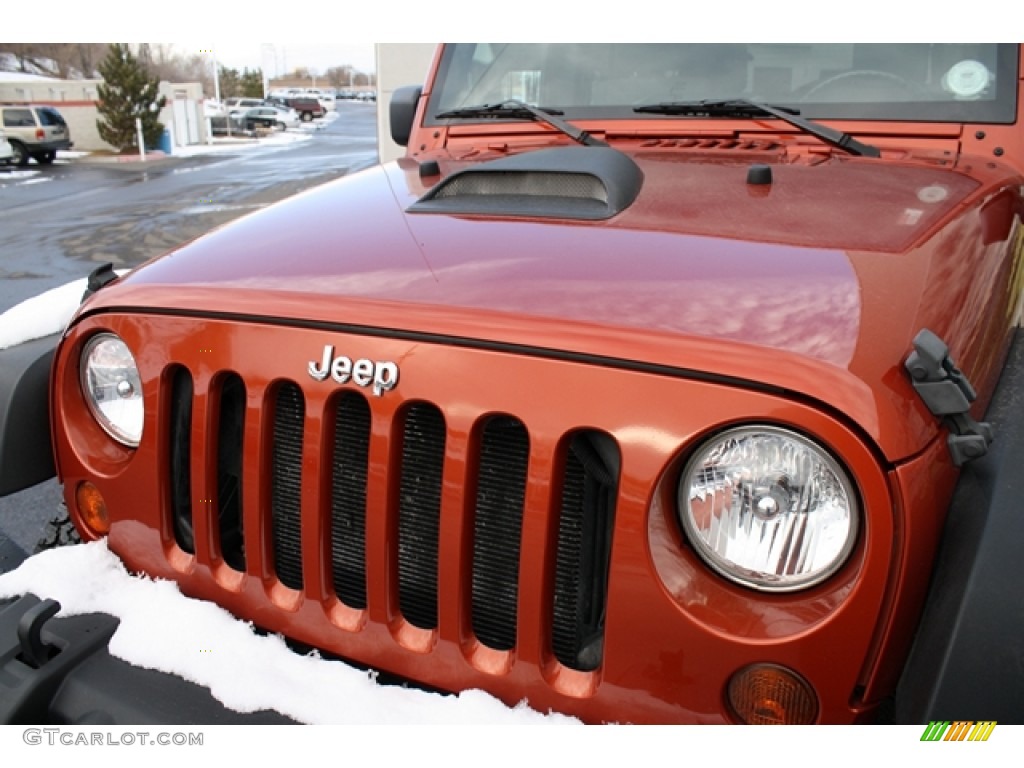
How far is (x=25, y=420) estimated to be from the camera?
6.37 feet

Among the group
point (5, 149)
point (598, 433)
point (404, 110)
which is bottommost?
point (5, 149)

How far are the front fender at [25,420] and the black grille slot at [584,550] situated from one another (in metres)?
1.22

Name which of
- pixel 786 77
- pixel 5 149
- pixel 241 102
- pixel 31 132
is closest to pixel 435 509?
pixel 786 77

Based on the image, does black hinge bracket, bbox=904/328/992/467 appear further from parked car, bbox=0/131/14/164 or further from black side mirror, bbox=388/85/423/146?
parked car, bbox=0/131/14/164

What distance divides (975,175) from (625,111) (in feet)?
3.17

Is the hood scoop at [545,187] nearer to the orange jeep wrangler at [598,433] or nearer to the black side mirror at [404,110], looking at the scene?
the orange jeep wrangler at [598,433]

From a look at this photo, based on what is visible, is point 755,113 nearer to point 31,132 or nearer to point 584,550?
point 584,550

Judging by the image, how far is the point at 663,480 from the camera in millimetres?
1322

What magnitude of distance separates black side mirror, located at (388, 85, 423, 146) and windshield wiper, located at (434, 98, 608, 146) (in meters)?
0.30

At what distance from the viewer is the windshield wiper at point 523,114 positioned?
101 inches

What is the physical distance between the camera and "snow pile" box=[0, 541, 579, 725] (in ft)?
4.76

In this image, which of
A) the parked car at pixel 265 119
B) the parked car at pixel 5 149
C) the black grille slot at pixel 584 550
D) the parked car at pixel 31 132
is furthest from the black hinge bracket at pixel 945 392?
the parked car at pixel 265 119

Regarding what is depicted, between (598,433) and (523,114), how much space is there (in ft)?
5.35

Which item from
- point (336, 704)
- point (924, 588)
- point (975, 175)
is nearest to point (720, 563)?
point (924, 588)
